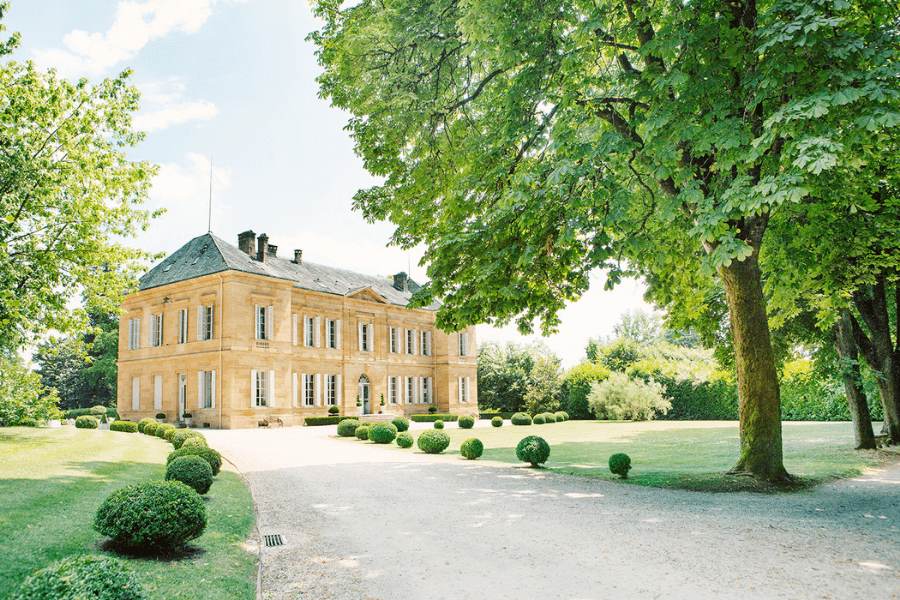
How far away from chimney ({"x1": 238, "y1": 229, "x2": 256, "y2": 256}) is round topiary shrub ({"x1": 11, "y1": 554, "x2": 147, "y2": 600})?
3009cm

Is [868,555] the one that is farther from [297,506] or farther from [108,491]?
[108,491]

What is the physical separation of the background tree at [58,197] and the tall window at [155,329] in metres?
15.9

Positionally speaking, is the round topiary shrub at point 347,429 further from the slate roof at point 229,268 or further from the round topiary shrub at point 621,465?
the round topiary shrub at point 621,465

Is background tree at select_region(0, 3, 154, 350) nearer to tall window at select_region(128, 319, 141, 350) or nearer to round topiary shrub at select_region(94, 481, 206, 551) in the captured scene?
round topiary shrub at select_region(94, 481, 206, 551)

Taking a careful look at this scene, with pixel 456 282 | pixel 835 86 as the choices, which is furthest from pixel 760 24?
pixel 456 282

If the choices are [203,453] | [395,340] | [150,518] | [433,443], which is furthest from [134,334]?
[150,518]

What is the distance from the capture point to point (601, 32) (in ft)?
31.7

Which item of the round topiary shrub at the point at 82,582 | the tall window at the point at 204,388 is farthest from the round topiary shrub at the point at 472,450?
the tall window at the point at 204,388

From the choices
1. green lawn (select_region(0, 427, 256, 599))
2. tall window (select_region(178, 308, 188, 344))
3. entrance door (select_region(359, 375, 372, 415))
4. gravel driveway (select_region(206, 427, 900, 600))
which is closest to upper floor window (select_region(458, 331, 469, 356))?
entrance door (select_region(359, 375, 372, 415))

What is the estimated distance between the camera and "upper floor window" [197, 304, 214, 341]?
2969 centimetres

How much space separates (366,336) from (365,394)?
364cm

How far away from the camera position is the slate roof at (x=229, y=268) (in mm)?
29953

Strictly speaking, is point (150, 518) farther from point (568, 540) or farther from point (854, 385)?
point (854, 385)

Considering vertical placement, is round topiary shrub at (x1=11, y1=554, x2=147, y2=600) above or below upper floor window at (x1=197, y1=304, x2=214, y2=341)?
below
